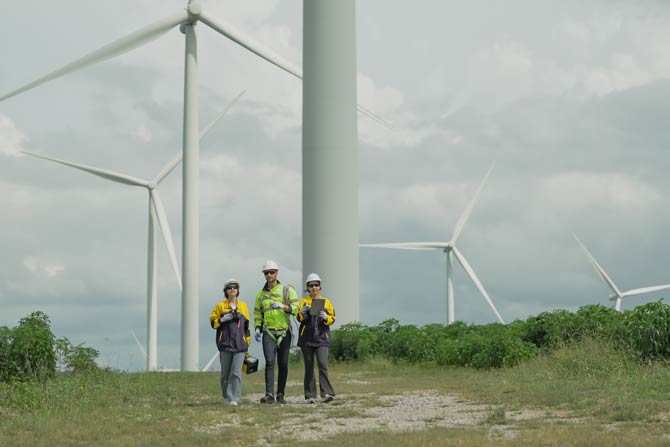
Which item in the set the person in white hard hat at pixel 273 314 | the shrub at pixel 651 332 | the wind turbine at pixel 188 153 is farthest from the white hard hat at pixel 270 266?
the wind turbine at pixel 188 153

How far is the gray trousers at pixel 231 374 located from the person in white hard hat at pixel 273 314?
1.60 ft

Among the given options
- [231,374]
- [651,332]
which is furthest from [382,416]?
[651,332]

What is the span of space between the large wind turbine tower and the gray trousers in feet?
47.8

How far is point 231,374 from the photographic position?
17.8m

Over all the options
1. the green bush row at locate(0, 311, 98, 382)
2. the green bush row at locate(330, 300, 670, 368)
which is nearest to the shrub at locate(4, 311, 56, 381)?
the green bush row at locate(0, 311, 98, 382)

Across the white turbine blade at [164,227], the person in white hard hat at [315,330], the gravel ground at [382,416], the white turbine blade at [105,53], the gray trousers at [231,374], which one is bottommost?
the gravel ground at [382,416]

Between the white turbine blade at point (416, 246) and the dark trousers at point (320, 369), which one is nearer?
A: the dark trousers at point (320, 369)

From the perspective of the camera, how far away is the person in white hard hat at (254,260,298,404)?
17.6m

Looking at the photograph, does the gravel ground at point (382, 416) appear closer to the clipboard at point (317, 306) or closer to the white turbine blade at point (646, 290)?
the clipboard at point (317, 306)

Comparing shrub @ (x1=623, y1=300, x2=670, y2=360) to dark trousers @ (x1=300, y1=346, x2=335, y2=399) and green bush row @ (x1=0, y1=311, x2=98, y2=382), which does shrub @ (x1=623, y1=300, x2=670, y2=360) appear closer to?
dark trousers @ (x1=300, y1=346, x2=335, y2=399)

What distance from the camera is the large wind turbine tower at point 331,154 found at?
107 feet

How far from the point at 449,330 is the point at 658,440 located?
18.3 meters

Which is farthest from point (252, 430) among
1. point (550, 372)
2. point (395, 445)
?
point (550, 372)

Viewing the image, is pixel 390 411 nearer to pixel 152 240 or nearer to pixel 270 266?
pixel 270 266
